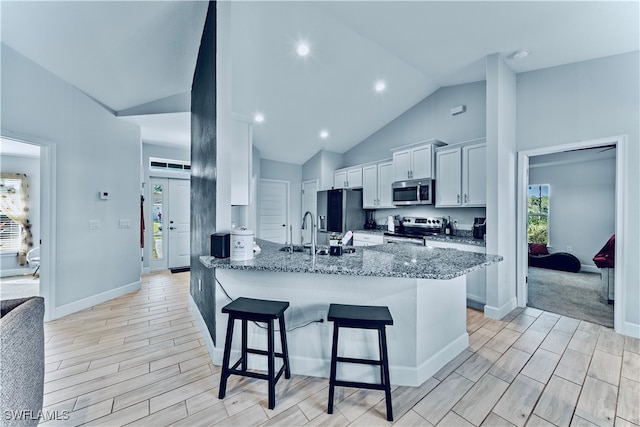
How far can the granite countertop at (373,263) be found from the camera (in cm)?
157

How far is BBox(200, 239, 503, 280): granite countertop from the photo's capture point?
1568 millimetres

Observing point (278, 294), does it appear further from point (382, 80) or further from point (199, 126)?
point (382, 80)

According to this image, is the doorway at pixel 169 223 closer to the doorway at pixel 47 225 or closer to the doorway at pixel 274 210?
the doorway at pixel 274 210

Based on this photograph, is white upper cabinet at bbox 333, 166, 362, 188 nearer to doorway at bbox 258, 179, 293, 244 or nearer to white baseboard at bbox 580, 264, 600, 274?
doorway at bbox 258, 179, 293, 244

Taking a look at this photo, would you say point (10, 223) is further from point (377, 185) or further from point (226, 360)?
point (377, 185)

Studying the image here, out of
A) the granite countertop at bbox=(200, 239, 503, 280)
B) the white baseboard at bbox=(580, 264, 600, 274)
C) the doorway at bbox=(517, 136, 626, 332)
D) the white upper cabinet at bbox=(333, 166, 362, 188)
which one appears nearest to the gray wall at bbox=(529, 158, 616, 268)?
the white baseboard at bbox=(580, 264, 600, 274)

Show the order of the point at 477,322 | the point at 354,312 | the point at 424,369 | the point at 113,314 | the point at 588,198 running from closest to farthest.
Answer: the point at 354,312 → the point at 424,369 → the point at 477,322 → the point at 113,314 → the point at 588,198

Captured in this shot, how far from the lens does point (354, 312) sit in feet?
5.47

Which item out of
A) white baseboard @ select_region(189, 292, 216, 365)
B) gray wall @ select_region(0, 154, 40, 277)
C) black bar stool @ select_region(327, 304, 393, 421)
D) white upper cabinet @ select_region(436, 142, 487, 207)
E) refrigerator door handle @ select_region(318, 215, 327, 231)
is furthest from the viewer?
refrigerator door handle @ select_region(318, 215, 327, 231)

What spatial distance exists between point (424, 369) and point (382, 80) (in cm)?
369

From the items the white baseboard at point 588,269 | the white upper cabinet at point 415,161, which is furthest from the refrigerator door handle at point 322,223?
the white baseboard at point 588,269

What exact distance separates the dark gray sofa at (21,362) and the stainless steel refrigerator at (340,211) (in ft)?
14.0

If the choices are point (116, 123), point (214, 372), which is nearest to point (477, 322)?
point (214, 372)

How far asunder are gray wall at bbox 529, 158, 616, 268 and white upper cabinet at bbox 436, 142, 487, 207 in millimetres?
3766
